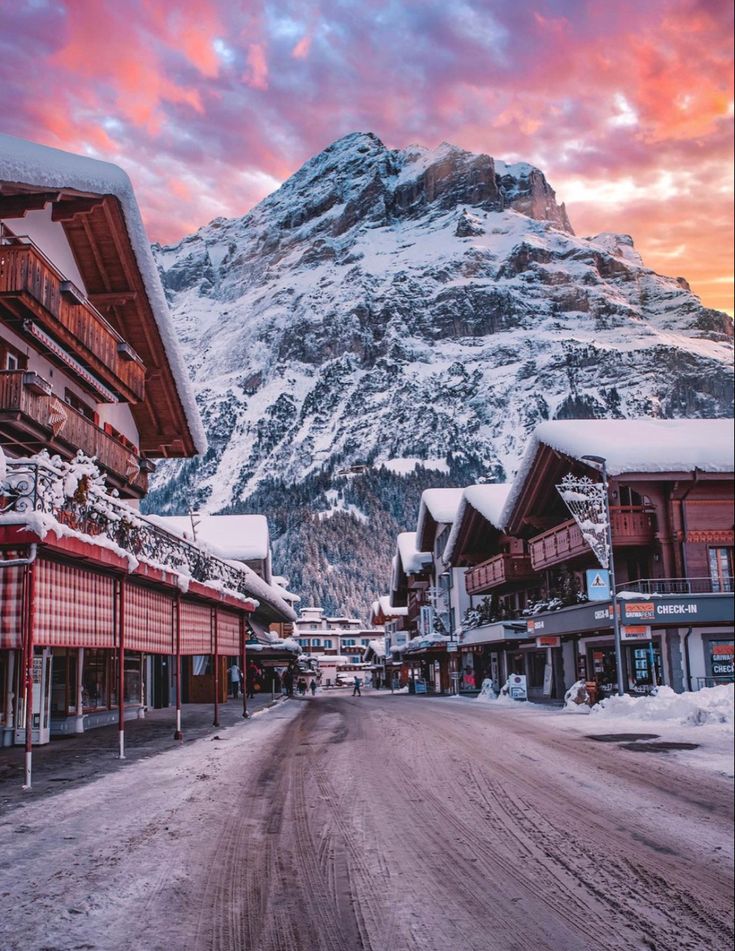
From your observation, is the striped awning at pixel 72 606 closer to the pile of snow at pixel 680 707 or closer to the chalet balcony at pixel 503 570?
the pile of snow at pixel 680 707

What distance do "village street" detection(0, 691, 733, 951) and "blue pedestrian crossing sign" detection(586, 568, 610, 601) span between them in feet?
46.6

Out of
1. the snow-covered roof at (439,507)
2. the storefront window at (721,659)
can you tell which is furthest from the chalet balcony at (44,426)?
the snow-covered roof at (439,507)

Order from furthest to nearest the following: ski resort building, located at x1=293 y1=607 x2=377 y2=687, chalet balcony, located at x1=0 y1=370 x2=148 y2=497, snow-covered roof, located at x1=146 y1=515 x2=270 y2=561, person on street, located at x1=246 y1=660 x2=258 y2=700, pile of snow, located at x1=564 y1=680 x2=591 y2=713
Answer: ski resort building, located at x1=293 y1=607 x2=377 y2=687, snow-covered roof, located at x1=146 y1=515 x2=270 y2=561, person on street, located at x1=246 y1=660 x2=258 y2=700, pile of snow, located at x1=564 y1=680 x2=591 y2=713, chalet balcony, located at x1=0 y1=370 x2=148 y2=497

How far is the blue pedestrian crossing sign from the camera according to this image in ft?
93.1

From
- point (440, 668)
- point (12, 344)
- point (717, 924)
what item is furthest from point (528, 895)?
point (440, 668)

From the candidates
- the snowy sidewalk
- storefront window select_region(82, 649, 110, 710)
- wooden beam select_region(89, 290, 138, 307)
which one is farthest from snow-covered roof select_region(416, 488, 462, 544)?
wooden beam select_region(89, 290, 138, 307)

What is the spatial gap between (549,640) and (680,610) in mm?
8835

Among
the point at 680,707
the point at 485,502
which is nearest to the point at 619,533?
the point at 680,707

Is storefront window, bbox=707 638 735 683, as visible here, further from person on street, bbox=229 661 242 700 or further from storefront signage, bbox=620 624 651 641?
person on street, bbox=229 661 242 700

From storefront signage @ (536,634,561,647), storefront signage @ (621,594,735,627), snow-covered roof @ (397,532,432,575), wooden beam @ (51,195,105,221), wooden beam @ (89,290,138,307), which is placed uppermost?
wooden beam @ (51,195,105,221)

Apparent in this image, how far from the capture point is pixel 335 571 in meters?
177

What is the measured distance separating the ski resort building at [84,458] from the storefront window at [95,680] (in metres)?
0.06

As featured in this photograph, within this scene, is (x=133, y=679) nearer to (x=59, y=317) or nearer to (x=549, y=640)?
(x=59, y=317)

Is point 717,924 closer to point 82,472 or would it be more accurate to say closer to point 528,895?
point 528,895
